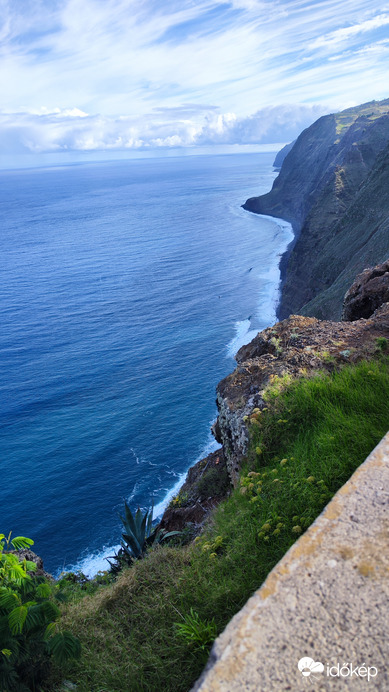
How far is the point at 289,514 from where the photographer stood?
446 cm

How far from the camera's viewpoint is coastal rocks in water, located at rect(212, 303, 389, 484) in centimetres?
698

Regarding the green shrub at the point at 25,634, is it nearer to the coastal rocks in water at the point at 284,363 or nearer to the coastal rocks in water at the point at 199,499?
the coastal rocks in water at the point at 284,363

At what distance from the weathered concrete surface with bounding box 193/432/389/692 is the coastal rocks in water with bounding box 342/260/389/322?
29.0ft

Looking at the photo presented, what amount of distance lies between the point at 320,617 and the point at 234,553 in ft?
6.74

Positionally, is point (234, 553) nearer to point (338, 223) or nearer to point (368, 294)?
point (368, 294)

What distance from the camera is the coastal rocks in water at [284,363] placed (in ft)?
22.9

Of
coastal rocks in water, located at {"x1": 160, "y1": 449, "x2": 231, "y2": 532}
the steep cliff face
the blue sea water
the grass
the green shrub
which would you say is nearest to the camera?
the grass

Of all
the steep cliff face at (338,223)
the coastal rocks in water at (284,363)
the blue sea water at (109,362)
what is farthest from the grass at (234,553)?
the steep cliff face at (338,223)

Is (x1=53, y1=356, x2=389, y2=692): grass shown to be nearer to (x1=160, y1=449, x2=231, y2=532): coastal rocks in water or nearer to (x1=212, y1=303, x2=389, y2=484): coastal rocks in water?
(x1=212, y1=303, x2=389, y2=484): coastal rocks in water

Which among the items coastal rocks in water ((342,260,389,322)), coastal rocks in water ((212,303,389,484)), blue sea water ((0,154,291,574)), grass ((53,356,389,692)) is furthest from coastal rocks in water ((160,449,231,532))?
blue sea water ((0,154,291,574))

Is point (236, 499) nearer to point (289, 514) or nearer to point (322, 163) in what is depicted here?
point (289, 514)

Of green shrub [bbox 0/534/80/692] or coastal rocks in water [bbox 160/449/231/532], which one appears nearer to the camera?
green shrub [bbox 0/534/80/692]

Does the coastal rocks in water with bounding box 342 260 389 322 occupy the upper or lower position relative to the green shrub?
upper

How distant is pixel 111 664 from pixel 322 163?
112 meters
